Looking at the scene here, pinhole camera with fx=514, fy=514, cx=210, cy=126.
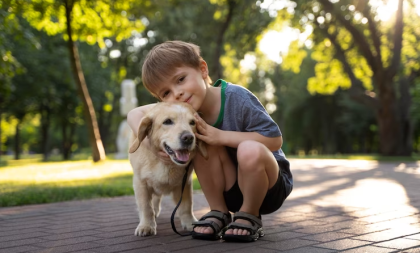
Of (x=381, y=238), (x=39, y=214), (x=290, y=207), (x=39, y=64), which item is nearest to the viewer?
(x=381, y=238)

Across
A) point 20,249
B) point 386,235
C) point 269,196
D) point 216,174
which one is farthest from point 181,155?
point 386,235

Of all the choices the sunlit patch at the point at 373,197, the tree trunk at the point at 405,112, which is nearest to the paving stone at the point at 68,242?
the sunlit patch at the point at 373,197

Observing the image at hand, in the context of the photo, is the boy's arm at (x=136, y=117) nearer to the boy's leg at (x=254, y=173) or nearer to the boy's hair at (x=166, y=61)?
the boy's hair at (x=166, y=61)

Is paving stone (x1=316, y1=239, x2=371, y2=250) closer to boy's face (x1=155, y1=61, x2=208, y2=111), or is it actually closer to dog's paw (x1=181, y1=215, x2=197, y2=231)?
dog's paw (x1=181, y1=215, x2=197, y2=231)

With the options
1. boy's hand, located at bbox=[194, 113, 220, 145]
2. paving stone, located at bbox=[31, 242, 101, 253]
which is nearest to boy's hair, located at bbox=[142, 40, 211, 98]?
boy's hand, located at bbox=[194, 113, 220, 145]

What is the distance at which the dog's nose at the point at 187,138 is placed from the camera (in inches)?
138

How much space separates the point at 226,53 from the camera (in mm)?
30203

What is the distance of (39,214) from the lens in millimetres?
5191

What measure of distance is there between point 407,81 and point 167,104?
2002 cm

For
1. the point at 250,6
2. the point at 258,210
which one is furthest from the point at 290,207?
the point at 250,6

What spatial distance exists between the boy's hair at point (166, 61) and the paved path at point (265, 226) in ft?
3.92

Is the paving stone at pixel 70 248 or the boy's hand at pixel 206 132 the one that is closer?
the paving stone at pixel 70 248

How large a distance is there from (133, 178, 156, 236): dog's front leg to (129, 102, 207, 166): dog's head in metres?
0.40

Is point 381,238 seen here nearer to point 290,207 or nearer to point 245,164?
point 245,164
